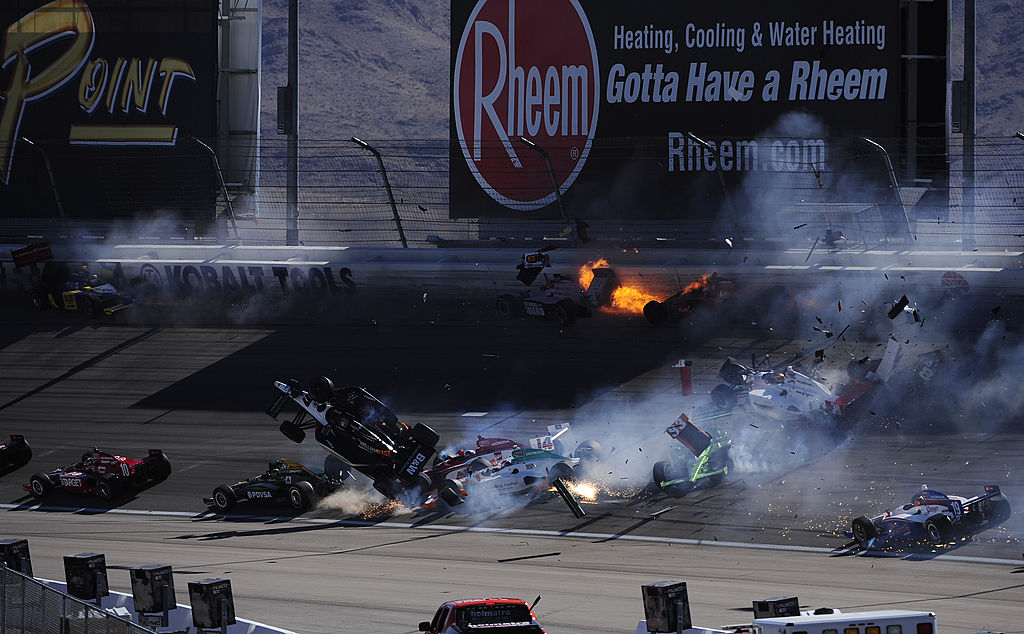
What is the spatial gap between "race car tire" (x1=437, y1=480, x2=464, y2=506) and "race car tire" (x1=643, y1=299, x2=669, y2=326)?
7.52 metres

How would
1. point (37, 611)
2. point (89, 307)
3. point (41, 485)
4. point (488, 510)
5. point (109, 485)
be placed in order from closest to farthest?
point (37, 611) < point (488, 510) < point (109, 485) < point (41, 485) < point (89, 307)

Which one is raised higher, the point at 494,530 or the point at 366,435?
the point at 366,435

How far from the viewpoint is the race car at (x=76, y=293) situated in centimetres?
2912

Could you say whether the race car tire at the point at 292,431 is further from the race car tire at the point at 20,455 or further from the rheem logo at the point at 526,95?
the rheem logo at the point at 526,95

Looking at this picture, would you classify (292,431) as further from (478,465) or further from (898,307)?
(898,307)

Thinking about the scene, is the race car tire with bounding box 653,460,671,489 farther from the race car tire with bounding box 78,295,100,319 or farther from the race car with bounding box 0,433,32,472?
the race car tire with bounding box 78,295,100,319

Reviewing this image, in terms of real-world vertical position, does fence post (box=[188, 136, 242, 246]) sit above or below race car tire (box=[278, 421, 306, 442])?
above

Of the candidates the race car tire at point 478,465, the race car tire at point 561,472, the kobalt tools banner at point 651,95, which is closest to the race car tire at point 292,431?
the race car tire at point 478,465

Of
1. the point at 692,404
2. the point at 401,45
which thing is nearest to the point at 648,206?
the point at 692,404

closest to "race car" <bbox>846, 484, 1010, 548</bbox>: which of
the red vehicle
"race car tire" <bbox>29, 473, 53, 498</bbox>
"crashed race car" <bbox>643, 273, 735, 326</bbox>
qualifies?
the red vehicle

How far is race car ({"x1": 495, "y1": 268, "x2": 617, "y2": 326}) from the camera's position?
25953 millimetres

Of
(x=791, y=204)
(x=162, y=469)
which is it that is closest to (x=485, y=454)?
(x=162, y=469)

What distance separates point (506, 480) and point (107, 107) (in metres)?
17.2

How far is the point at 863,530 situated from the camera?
1631cm
